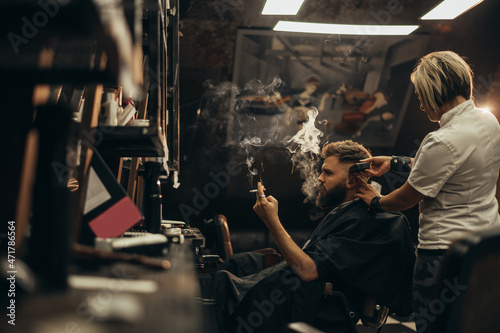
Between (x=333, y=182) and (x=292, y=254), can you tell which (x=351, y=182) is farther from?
(x=292, y=254)

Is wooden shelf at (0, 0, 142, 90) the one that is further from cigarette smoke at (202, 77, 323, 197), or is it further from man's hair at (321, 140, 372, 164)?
cigarette smoke at (202, 77, 323, 197)

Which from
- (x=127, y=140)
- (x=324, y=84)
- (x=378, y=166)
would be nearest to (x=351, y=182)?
(x=378, y=166)

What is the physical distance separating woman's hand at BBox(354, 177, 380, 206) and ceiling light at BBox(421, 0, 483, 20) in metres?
1.74

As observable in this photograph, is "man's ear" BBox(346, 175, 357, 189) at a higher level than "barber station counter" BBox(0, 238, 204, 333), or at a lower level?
higher

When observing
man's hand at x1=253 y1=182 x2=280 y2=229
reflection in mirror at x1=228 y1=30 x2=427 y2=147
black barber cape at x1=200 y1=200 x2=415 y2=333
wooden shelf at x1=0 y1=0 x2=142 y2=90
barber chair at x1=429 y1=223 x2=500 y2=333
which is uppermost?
reflection in mirror at x1=228 y1=30 x2=427 y2=147

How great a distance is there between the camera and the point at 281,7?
316cm

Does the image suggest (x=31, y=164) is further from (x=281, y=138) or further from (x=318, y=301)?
(x=281, y=138)

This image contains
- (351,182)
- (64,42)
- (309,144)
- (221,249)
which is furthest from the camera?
(309,144)

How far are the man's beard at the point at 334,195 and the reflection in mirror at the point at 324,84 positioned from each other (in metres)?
2.43

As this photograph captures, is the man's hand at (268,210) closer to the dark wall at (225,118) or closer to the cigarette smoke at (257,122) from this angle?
the cigarette smoke at (257,122)

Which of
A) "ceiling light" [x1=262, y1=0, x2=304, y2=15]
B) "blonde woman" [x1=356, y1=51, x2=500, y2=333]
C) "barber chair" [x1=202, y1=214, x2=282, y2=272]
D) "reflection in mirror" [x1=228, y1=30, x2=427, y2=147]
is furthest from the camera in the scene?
"reflection in mirror" [x1=228, y1=30, x2=427, y2=147]

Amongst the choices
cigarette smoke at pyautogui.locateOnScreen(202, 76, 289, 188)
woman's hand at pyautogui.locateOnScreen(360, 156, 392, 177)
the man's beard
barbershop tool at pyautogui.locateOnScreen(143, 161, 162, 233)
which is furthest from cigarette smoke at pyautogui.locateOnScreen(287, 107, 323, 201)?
barbershop tool at pyautogui.locateOnScreen(143, 161, 162, 233)

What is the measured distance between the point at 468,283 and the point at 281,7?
9.62ft

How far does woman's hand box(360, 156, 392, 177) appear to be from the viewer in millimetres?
2236
